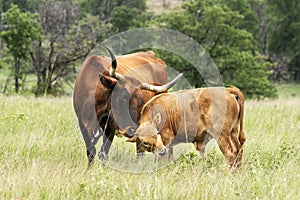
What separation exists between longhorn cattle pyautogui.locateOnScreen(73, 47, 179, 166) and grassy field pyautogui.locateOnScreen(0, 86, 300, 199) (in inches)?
13.4

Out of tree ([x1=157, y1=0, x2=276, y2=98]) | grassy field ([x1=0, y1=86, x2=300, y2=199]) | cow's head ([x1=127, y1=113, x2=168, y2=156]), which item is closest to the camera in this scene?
grassy field ([x1=0, y1=86, x2=300, y2=199])

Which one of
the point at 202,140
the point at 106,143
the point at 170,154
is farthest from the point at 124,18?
the point at 202,140

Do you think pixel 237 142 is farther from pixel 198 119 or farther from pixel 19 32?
pixel 19 32

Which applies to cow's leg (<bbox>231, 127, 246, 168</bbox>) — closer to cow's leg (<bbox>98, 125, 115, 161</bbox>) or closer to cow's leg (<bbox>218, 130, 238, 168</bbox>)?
cow's leg (<bbox>218, 130, 238, 168</bbox>)

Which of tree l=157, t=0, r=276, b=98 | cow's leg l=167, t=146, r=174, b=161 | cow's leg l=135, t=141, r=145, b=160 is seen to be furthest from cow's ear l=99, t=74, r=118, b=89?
tree l=157, t=0, r=276, b=98

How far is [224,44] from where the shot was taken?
28.0 meters

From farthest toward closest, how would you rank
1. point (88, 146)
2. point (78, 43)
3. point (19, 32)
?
point (78, 43) → point (19, 32) → point (88, 146)

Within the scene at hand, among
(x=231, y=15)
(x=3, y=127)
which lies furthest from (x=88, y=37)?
(x=3, y=127)

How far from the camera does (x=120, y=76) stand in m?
5.46

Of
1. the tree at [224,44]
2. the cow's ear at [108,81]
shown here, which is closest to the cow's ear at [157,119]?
the cow's ear at [108,81]

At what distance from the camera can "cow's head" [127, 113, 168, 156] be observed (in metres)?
5.16

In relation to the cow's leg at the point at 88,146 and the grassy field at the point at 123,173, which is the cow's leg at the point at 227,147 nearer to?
the grassy field at the point at 123,173

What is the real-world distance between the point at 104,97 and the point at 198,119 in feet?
3.95

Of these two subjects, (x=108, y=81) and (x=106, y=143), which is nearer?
(x=108, y=81)
